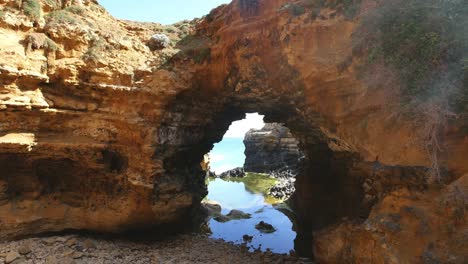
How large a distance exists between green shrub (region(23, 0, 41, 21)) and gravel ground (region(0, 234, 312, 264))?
27.6ft

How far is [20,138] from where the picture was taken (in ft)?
31.0

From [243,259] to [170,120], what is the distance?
6.45m

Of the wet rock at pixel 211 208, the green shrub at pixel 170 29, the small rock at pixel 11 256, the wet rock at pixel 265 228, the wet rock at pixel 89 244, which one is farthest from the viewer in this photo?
the wet rock at pixel 211 208

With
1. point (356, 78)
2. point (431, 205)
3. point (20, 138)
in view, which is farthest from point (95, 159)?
point (431, 205)

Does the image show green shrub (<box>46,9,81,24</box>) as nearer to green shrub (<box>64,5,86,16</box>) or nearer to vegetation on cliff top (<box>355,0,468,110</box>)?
green shrub (<box>64,5,86,16</box>)

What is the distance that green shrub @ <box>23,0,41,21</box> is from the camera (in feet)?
34.4

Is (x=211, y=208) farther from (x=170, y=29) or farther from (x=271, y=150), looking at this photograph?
(x=271, y=150)

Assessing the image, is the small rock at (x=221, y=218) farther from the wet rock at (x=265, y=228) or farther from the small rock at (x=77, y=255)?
the small rock at (x=77, y=255)

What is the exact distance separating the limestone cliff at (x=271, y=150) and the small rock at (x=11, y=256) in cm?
3087

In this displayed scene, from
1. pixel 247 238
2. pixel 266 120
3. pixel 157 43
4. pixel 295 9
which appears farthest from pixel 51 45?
pixel 247 238

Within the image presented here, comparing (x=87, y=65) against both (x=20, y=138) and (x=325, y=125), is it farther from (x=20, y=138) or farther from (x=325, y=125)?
(x=325, y=125)

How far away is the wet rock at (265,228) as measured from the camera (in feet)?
48.7

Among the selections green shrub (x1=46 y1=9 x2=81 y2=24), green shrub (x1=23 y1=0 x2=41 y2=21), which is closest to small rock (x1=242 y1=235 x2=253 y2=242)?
green shrub (x1=46 y1=9 x2=81 y2=24)

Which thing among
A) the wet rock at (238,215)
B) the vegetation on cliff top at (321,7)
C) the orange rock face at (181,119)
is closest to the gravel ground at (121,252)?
the orange rock face at (181,119)
